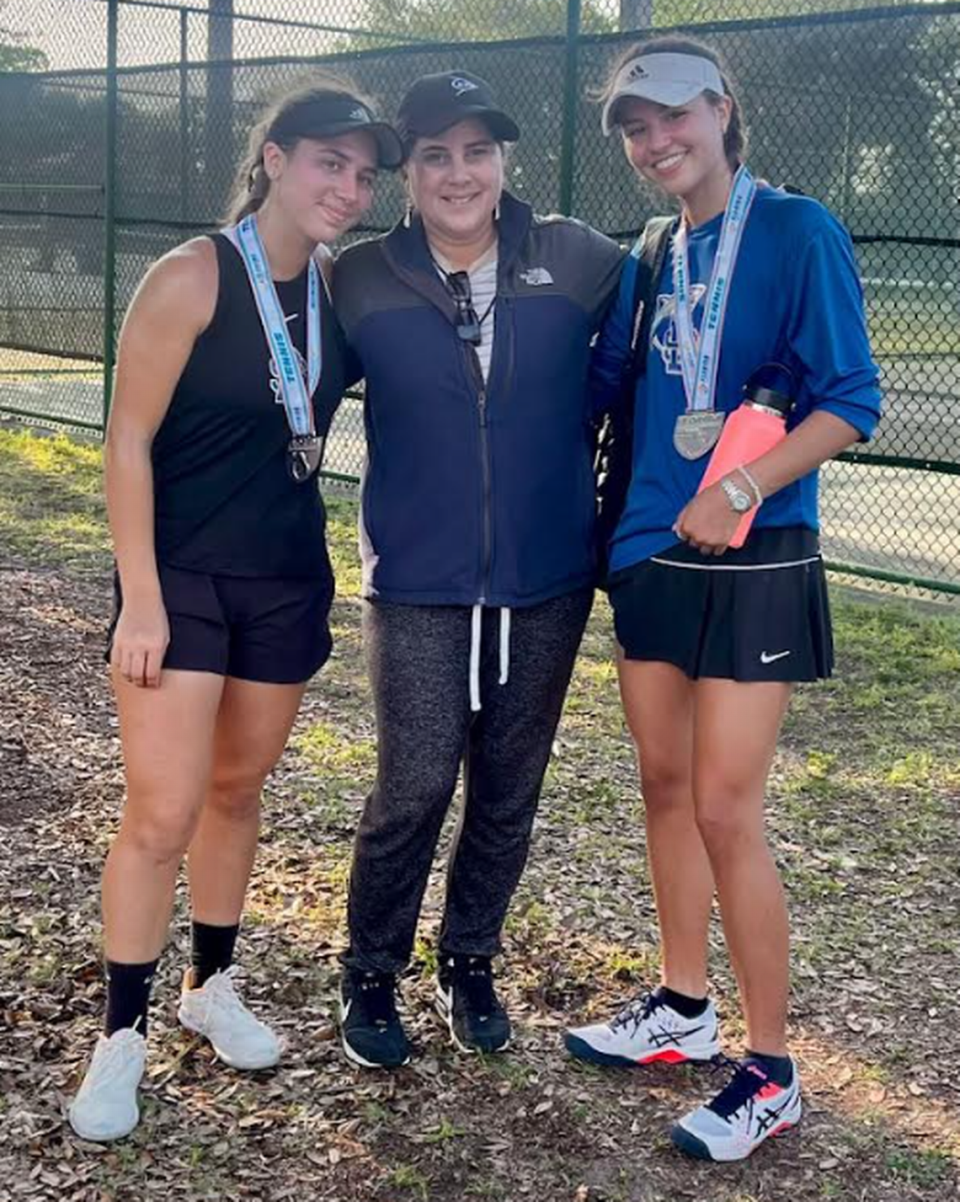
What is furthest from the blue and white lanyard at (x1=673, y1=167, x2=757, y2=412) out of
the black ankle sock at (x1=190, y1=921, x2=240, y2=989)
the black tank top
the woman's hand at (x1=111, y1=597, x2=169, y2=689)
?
the black ankle sock at (x1=190, y1=921, x2=240, y2=989)

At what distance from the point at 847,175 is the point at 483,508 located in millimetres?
5275

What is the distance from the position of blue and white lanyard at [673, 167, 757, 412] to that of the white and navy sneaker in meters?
1.39

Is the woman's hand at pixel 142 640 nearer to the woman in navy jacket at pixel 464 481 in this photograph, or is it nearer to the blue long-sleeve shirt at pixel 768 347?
the woman in navy jacket at pixel 464 481

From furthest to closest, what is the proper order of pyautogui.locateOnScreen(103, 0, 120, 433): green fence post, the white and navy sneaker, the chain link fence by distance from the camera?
1. pyautogui.locateOnScreen(103, 0, 120, 433): green fence post
2. the chain link fence
3. the white and navy sneaker

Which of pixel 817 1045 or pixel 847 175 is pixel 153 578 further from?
pixel 847 175

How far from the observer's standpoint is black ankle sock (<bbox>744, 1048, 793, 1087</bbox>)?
11.3 feet

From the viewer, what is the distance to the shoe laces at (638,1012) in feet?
12.4

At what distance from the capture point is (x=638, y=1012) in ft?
12.4

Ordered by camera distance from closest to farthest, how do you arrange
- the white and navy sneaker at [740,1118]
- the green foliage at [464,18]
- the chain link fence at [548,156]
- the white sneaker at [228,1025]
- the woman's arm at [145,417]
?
the woman's arm at [145,417]
the white and navy sneaker at [740,1118]
the white sneaker at [228,1025]
the chain link fence at [548,156]
the green foliage at [464,18]

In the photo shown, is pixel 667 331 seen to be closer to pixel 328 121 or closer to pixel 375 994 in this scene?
pixel 328 121

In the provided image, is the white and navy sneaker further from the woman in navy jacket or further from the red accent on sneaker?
the woman in navy jacket

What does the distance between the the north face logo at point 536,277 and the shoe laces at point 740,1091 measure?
1658mm

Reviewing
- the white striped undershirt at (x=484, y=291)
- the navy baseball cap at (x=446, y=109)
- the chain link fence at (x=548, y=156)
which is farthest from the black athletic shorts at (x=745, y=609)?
the chain link fence at (x=548, y=156)

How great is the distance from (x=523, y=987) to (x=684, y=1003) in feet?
1.68
